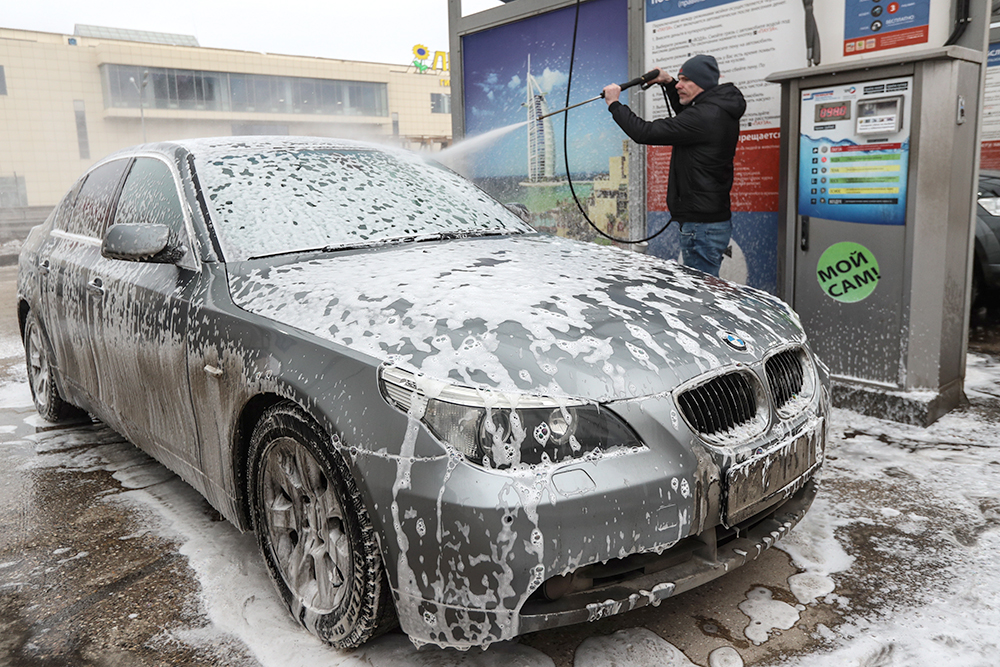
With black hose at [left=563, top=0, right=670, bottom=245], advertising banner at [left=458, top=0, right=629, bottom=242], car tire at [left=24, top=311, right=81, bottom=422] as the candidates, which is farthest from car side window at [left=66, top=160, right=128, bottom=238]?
black hose at [left=563, top=0, right=670, bottom=245]

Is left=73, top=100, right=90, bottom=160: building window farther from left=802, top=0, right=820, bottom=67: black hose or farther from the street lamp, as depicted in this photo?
left=802, top=0, right=820, bottom=67: black hose

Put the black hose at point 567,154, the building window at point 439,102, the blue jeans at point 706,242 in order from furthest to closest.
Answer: the building window at point 439,102 → the black hose at point 567,154 → the blue jeans at point 706,242

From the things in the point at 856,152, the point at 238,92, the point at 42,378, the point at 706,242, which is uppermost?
the point at 238,92

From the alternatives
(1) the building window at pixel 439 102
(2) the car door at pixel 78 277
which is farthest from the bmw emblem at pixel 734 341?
(1) the building window at pixel 439 102

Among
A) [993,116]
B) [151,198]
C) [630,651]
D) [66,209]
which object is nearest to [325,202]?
[151,198]

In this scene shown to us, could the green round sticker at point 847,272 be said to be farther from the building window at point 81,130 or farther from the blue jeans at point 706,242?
the building window at point 81,130

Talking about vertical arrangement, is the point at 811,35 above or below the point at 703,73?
above

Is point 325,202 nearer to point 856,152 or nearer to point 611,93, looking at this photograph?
point 611,93

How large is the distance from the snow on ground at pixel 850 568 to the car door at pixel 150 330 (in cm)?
43

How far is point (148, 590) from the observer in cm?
273

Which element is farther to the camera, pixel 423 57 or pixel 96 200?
pixel 423 57

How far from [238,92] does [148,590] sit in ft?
193

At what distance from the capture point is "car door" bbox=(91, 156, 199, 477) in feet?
9.27

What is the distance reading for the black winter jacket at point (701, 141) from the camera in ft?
15.3
